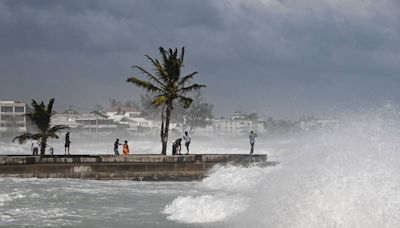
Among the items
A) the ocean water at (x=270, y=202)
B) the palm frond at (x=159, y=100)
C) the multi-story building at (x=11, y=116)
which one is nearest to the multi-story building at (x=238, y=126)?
the multi-story building at (x=11, y=116)

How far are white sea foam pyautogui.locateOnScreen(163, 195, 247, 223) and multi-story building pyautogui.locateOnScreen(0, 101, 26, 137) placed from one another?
98.5 metres

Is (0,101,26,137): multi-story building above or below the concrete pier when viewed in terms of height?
above

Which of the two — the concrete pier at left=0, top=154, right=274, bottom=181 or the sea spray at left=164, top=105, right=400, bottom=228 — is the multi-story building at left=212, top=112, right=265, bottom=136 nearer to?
the concrete pier at left=0, top=154, right=274, bottom=181

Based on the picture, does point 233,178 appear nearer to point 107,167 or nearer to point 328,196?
point 107,167

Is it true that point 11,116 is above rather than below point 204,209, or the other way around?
above

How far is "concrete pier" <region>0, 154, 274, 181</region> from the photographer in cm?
2195

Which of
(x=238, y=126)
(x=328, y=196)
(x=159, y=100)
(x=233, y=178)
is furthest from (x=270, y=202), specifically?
(x=238, y=126)

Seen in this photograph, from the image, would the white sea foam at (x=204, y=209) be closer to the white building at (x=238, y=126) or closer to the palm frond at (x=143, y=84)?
the palm frond at (x=143, y=84)

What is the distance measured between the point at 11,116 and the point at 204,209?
102 meters

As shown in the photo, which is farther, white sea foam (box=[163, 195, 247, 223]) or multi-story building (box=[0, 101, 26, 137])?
multi-story building (box=[0, 101, 26, 137])

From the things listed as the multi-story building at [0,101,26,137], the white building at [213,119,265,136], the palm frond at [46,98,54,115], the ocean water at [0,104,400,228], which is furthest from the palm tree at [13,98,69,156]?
the white building at [213,119,265,136]

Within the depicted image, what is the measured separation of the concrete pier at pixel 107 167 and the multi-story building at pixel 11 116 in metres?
88.1

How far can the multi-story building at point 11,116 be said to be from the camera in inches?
4222

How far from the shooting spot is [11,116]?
10888 centimetres
